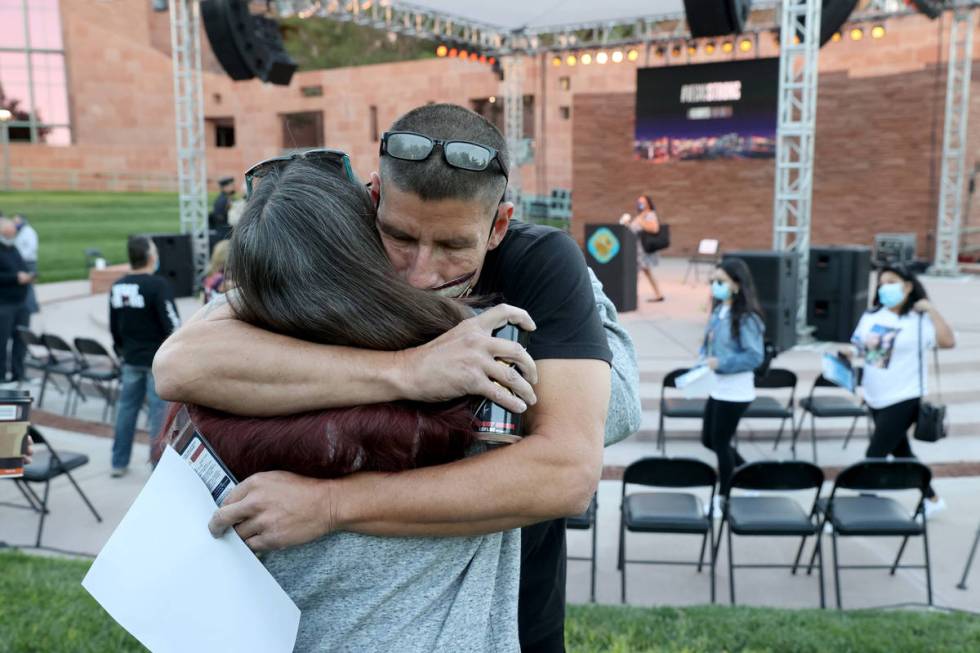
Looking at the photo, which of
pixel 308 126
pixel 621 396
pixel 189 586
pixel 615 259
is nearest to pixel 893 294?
pixel 621 396

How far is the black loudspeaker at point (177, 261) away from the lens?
13883mm

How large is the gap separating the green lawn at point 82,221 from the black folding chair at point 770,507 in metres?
18.3

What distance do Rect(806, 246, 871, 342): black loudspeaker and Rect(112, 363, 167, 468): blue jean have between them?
806 centimetres

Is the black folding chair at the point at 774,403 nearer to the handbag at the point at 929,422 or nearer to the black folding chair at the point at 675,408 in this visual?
the black folding chair at the point at 675,408

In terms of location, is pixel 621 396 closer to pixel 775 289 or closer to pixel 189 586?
pixel 189 586

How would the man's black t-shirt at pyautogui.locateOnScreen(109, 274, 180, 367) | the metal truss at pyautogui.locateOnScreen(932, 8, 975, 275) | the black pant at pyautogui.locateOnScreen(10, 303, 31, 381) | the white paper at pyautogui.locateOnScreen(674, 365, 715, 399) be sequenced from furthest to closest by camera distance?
1. the metal truss at pyautogui.locateOnScreen(932, 8, 975, 275)
2. the black pant at pyautogui.locateOnScreen(10, 303, 31, 381)
3. the man's black t-shirt at pyautogui.locateOnScreen(109, 274, 180, 367)
4. the white paper at pyautogui.locateOnScreen(674, 365, 715, 399)

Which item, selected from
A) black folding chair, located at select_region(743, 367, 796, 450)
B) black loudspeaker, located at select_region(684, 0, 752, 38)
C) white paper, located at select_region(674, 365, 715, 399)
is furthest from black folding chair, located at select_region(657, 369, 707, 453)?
black loudspeaker, located at select_region(684, 0, 752, 38)

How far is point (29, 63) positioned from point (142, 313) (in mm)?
37853

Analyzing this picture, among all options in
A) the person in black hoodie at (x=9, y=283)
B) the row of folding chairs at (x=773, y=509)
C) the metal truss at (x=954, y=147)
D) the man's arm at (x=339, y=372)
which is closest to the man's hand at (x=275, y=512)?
the man's arm at (x=339, y=372)

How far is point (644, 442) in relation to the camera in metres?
7.74

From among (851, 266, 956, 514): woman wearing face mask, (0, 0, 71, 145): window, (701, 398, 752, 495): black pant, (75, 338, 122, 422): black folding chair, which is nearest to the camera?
(851, 266, 956, 514): woman wearing face mask

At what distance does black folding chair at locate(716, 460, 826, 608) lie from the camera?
4.68 metres

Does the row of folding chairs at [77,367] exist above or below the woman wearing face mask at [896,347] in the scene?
below

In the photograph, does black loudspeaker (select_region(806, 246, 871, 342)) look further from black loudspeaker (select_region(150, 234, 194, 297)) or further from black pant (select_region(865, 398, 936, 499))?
black loudspeaker (select_region(150, 234, 194, 297))
